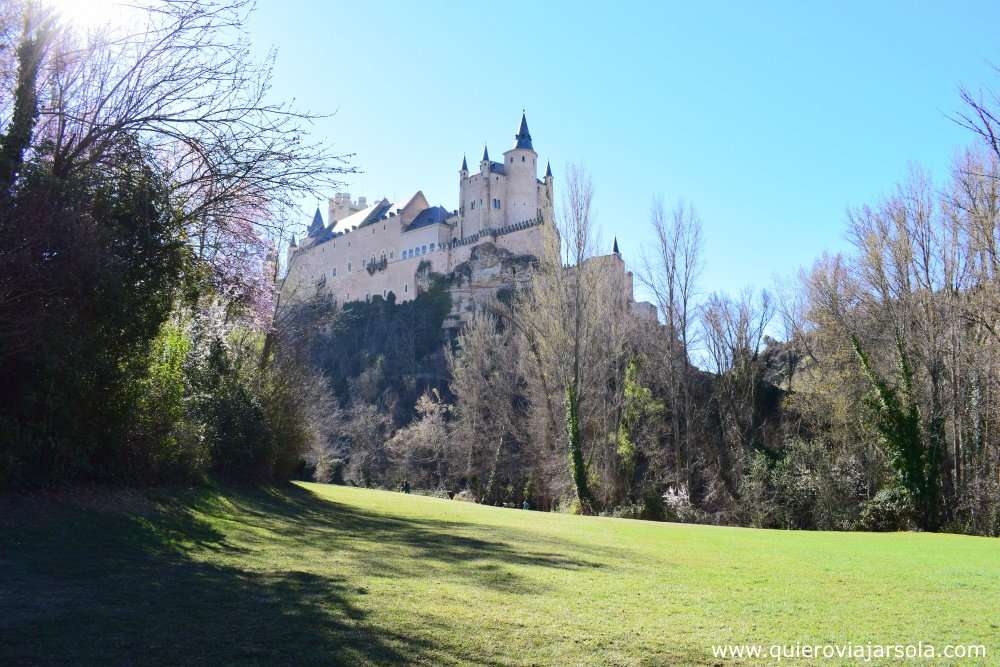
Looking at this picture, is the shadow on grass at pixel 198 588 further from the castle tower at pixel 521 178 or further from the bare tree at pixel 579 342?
the castle tower at pixel 521 178

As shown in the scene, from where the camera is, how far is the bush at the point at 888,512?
21.4 metres

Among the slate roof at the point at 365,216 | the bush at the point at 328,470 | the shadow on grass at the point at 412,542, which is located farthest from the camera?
the slate roof at the point at 365,216

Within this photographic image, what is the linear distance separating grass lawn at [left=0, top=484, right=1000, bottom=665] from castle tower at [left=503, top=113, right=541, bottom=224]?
6041cm

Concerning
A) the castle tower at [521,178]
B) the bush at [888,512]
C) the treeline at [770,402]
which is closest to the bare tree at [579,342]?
the treeline at [770,402]

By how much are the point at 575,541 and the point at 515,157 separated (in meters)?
61.9

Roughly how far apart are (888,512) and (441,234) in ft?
187

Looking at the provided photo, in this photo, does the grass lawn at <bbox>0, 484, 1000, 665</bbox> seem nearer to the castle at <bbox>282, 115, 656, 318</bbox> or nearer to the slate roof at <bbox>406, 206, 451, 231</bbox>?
the castle at <bbox>282, 115, 656, 318</bbox>

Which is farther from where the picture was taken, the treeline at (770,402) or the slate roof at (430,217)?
the slate roof at (430,217)

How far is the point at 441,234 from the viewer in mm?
73250

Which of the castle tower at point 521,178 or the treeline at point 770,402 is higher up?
the castle tower at point 521,178

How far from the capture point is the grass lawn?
4047 millimetres

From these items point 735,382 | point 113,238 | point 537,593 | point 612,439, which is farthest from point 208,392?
point 735,382

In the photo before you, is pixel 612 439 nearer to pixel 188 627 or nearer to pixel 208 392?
pixel 208 392

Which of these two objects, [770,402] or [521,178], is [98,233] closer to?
[770,402]
